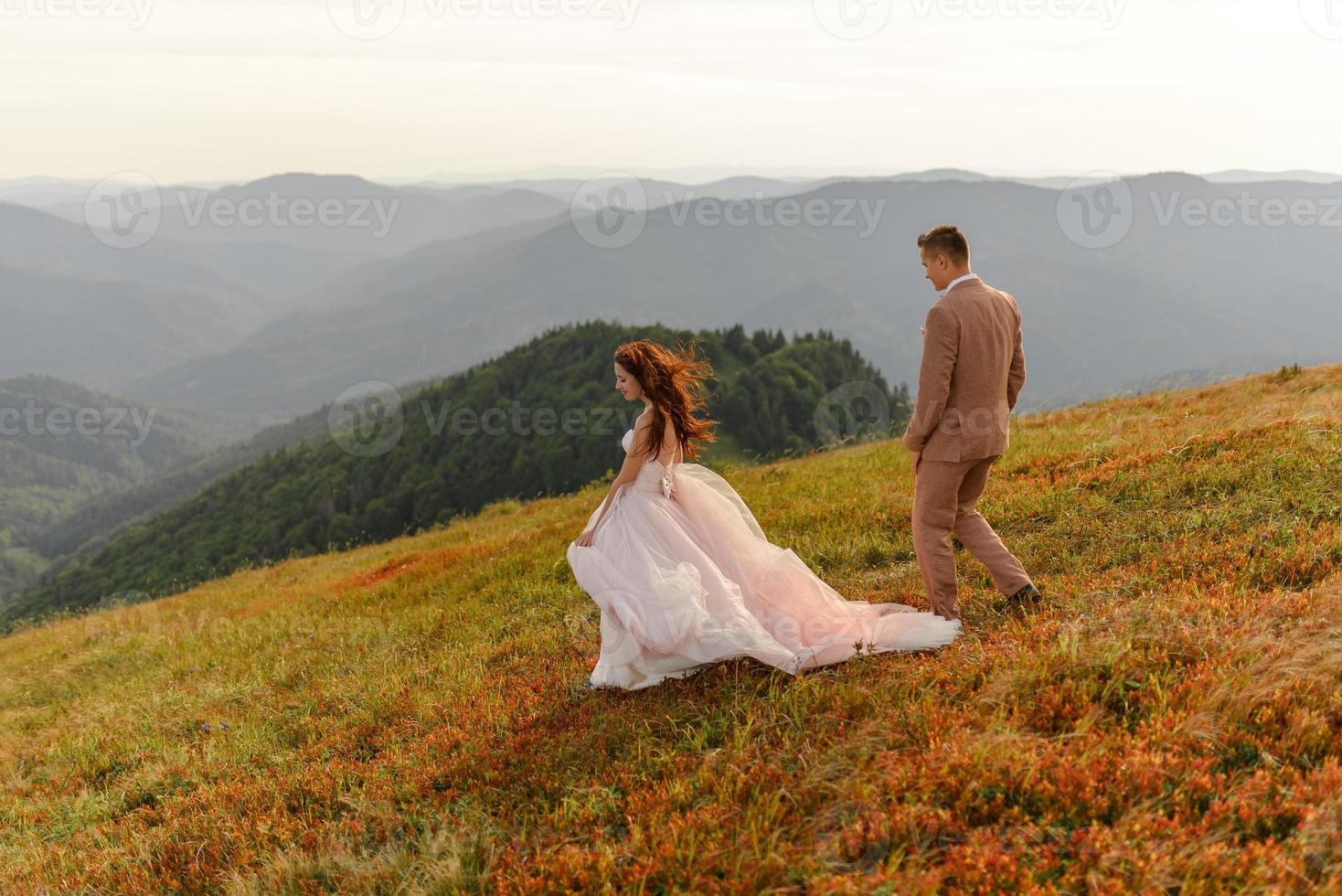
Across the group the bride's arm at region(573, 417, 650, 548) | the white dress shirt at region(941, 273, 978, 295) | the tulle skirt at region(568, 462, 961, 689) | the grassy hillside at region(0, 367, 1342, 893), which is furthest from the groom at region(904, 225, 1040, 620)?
the bride's arm at region(573, 417, 650, 548)

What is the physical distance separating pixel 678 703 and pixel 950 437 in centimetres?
304

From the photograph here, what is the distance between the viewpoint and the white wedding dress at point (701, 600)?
6105 millimetres

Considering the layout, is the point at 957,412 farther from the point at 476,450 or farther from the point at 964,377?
the point at 476,450

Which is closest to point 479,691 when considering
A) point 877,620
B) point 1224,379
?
point 877,620

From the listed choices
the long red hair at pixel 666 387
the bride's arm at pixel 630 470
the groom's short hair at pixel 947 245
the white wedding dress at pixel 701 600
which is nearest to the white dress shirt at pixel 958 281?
the groom's short hair at pixel 947 245

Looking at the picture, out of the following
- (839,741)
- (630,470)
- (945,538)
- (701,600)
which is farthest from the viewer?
(630,470)

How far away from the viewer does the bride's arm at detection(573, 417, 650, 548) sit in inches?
275

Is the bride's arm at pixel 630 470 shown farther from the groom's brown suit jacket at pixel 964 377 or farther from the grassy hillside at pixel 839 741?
the groom's brown suit jacket at pixel 964 377

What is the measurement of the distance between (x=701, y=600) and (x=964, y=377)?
2794mm

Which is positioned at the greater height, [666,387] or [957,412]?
[666,387]

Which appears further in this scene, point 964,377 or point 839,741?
point 964,377

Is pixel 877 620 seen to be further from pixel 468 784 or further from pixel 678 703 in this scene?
pixel 468 784

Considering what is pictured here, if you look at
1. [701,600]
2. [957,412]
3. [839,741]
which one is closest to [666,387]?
[701,600]

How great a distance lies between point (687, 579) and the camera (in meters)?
6.40
